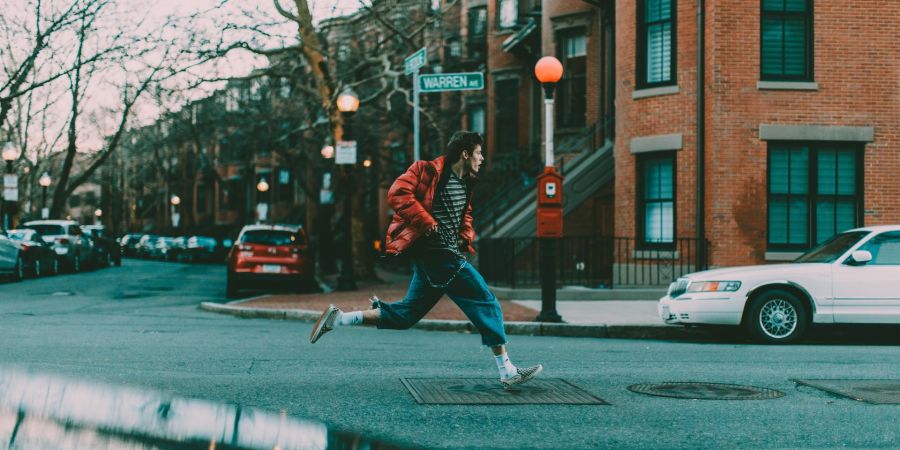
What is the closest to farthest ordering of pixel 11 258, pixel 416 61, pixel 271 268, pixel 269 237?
1. pixel 416 61
2. pixel 271 268
3. pixel 269 237
4. pixel 11 258

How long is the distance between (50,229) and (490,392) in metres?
27.4

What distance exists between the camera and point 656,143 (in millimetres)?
20250

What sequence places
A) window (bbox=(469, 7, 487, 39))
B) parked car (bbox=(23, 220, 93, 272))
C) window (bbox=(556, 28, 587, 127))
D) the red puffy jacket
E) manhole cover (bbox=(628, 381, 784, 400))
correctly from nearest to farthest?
the red puffy jacket, manhole cover (bbox=(628, 381, 784, 400)), window (bbox=(556, 28, 587, 127)), parked car (bbox=(23, 220, 93, 272)), window (bbox=(469, 7, 487, 39))

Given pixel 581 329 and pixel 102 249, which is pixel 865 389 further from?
pixel 102 249

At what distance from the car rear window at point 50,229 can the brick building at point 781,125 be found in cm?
1998

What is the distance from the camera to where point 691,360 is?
32.9 ft

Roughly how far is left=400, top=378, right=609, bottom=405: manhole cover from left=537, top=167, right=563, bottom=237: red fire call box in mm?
5526

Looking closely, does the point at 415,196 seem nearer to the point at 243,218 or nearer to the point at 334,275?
the point at 334,275

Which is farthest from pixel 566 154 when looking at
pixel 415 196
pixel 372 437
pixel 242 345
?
pixel 372 437

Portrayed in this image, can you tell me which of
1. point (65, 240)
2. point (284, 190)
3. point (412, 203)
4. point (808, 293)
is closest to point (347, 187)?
point (808, 293)

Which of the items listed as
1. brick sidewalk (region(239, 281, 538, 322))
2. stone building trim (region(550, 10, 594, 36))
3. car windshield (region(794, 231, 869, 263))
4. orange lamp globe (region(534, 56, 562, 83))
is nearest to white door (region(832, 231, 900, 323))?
car windshield (region(794, 231, 869, 263))

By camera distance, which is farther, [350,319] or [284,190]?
[284,190]

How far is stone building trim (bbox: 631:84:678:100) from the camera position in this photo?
20.0 m

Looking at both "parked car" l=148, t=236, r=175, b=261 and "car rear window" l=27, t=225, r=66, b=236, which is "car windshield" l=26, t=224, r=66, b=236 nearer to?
"car rear window" l=27, t=225, r=66, b=236
